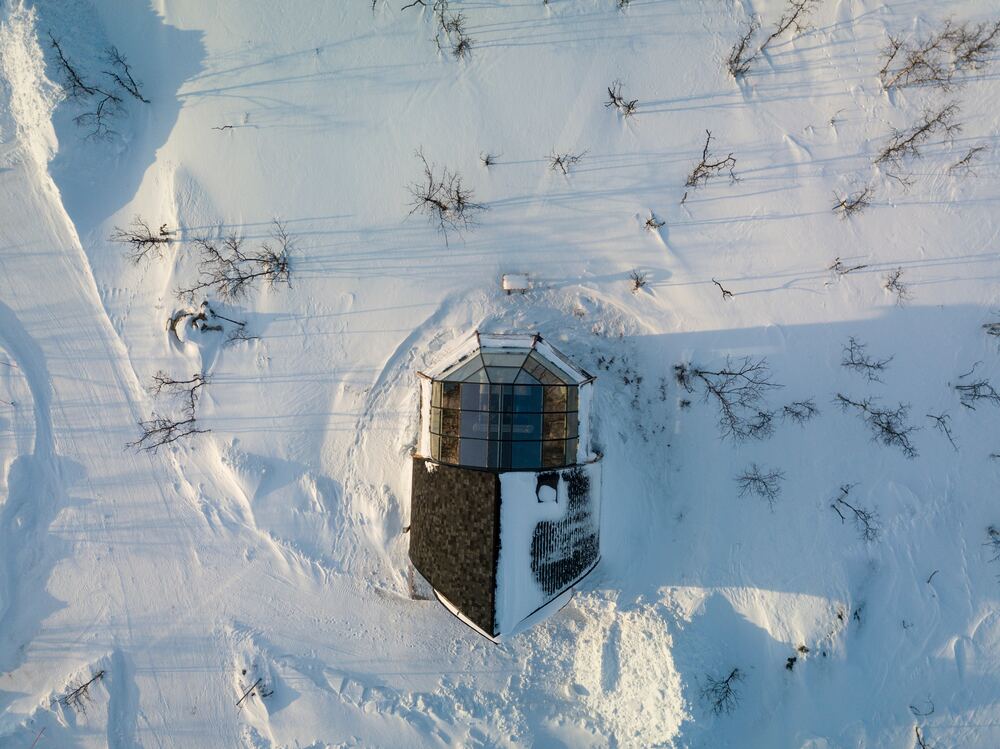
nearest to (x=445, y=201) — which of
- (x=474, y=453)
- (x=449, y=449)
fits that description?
(x=449, y=449)

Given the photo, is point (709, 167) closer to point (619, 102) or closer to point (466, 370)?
point (619, 102)

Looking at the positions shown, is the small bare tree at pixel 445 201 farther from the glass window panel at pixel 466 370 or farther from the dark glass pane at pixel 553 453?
the dark glass pane at pixel 553 453

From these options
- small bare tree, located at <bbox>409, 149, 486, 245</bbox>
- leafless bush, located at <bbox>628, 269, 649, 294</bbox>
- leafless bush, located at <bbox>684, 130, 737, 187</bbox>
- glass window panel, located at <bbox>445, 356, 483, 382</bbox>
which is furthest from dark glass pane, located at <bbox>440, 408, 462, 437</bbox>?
leafless bush, located at <bbox>684, 130, 737, 187</bbox>

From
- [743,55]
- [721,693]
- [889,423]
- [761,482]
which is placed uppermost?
[743,55]

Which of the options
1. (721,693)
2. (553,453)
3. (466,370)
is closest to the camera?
(553,453)

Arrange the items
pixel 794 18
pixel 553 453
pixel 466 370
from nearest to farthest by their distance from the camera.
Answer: pixel 553 453 → pixel 466 370 → pixel 794 18

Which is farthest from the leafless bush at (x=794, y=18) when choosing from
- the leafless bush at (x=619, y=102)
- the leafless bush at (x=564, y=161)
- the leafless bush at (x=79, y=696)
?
the leafless bush at (x=79, y=696)
